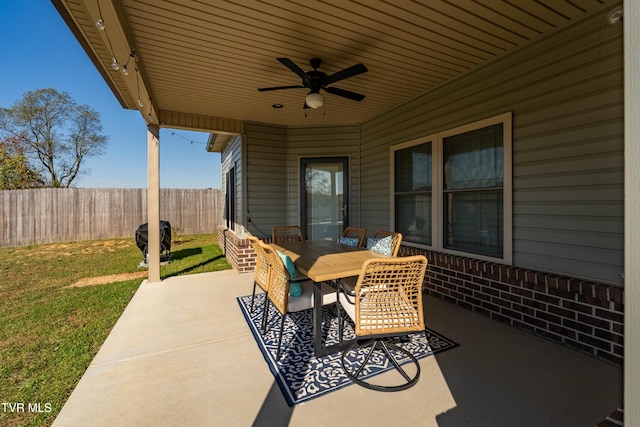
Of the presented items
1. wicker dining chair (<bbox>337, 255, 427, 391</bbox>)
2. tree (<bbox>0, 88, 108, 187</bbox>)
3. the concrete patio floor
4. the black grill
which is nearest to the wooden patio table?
wicker dining chair (<bbox>337, 255, 427, 391</bbox>)

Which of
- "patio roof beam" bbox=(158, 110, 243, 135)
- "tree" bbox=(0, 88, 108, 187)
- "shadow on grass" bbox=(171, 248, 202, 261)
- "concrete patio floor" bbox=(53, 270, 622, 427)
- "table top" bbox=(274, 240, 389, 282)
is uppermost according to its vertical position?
"tree" bbox=(0, 88, 108, 187)

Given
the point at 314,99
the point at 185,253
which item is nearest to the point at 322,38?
the point at 314,99

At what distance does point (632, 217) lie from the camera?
641 millimetres

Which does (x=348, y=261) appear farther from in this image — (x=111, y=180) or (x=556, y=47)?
(x=111, y=180)

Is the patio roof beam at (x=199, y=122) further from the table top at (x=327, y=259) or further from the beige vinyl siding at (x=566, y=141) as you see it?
the beige vinyl siding at (x=566, y=141)

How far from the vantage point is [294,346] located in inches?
102

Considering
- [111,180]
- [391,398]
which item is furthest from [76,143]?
[391,398]

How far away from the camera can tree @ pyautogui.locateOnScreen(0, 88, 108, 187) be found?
11.6 meters

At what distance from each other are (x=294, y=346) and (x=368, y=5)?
9.58 ft

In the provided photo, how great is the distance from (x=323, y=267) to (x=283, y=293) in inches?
15.6

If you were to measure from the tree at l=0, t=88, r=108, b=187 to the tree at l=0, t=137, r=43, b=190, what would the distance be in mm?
291

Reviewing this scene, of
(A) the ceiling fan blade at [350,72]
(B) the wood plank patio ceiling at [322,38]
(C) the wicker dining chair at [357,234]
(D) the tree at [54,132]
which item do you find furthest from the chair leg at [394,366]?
(D) the tree at [54,132]

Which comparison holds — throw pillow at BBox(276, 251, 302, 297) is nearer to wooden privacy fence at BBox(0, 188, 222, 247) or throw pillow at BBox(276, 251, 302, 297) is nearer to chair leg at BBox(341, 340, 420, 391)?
chair leg at BBox(341, 340, 420, 391)

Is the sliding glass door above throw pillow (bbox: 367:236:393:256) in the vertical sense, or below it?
above
